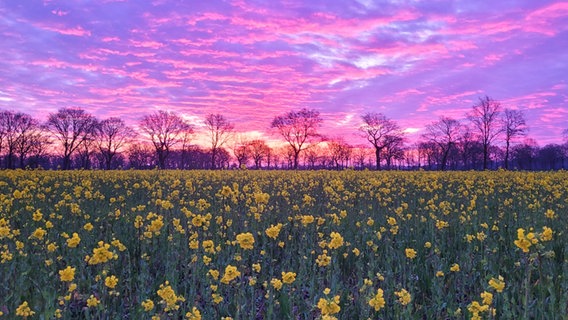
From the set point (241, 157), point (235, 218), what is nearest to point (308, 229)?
point (235, 218)

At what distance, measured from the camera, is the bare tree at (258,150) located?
4828 inches

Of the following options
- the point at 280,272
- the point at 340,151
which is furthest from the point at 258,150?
the point at 280,272

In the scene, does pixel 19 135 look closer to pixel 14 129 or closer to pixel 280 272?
pixel 14 129

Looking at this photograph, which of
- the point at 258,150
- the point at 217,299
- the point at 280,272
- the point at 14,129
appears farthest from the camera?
the point at 258,150

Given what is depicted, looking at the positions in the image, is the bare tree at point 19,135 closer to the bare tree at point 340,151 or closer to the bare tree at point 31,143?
the bare tree at point 31,143

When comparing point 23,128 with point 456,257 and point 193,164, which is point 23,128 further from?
point 456,257

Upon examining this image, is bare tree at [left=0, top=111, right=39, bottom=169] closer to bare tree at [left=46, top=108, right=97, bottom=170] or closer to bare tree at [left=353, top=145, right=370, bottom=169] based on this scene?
bare tree at [left=46, top=108, right=97, bottom=170]

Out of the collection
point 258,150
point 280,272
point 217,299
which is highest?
point 258,150

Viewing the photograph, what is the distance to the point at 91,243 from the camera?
23.6 feet

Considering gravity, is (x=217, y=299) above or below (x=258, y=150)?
below

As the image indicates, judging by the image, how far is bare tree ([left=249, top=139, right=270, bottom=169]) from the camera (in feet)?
402

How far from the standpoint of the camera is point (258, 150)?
4975 inches

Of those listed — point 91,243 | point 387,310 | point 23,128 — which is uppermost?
point 23,128

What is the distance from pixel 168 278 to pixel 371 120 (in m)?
84.4
